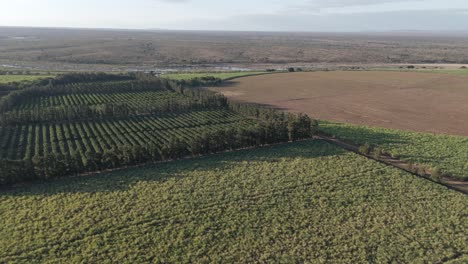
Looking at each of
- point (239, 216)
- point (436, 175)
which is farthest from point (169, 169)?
point (436, 175)

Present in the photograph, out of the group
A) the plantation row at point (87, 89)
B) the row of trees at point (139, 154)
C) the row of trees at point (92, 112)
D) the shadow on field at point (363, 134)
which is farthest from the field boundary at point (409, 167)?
the plantation row at point (87, 89)

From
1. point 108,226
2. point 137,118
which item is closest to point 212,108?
point 137,118

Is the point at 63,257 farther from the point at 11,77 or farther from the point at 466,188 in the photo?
the point at 11,77

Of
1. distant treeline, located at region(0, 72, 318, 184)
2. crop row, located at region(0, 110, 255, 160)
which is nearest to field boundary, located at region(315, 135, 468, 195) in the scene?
distant treeline, located at region(0, 72, 318, 184)

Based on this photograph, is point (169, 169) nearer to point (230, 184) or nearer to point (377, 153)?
point (230, 184)

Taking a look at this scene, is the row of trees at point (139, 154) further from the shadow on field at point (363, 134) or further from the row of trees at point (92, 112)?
the row of trees at point (92, 112)

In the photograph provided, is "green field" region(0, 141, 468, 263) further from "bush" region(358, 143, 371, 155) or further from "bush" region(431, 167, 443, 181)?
"bush" region(358, 143, 371, 155)
